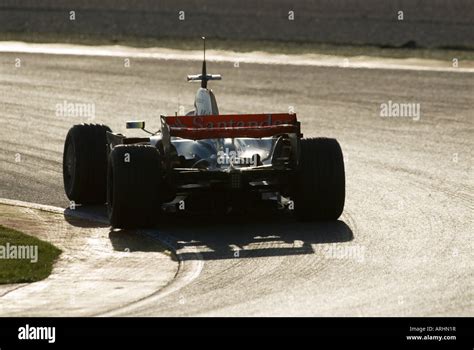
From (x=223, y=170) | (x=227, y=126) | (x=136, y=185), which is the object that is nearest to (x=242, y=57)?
(x=227, y=126)

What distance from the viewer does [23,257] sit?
1462 centimetres

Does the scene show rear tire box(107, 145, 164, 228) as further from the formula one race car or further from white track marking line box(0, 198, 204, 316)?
white track marking line box(0, 198, 204, 316)

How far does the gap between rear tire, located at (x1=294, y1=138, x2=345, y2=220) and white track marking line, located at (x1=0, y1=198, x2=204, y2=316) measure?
1745 mm

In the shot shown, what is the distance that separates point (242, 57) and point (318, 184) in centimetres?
2160

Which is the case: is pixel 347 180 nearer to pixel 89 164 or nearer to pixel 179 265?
pixel 89 164

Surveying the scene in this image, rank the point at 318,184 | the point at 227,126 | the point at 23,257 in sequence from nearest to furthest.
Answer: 1. the point at 23,257
2. the point at 318,184
3. the point at 227,126

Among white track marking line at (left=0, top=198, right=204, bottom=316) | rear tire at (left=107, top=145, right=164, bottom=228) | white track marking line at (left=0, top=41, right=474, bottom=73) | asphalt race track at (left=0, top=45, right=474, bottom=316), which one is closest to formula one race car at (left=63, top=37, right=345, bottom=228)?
rear tire at (left=107, top=145, right=164, bottom=228)

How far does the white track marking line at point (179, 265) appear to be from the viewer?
1259 cm

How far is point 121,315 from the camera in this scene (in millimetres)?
12023

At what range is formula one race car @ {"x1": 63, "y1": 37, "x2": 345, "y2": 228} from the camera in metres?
15.7

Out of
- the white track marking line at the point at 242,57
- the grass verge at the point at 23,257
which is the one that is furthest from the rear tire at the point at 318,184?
the white track marking line at the point at 242,57

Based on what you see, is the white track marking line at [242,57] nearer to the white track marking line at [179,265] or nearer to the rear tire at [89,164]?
the rear tire at [89,164]
